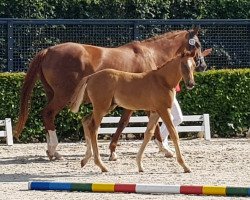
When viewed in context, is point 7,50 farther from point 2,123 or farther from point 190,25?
point 190,25

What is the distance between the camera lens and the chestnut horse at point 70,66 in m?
15.6

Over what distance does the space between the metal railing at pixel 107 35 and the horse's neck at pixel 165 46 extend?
3172mm

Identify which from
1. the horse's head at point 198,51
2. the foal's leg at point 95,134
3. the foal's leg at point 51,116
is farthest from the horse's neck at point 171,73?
the foal's leg at point 51,116

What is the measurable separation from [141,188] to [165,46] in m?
5.77

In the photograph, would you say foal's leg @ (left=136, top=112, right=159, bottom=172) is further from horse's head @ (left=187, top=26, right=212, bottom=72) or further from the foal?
horse's head @ (left=187, top=26, right=212, bottom=72)

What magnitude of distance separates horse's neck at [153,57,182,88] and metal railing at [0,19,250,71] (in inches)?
224

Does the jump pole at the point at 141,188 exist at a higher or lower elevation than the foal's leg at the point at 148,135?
higher

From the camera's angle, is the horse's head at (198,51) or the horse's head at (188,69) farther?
the horse's head at (198,51)

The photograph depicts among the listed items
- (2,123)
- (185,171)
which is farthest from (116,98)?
(2,123)

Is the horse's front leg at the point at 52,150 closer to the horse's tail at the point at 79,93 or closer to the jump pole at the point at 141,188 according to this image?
the horse's tail at the point at 79,93

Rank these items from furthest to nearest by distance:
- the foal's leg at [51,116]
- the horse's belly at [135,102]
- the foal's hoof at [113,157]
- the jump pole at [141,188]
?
the foal's leg at [51,116], the foal's hoof at [113,157], the horse's belly at [135,102], the jump pole at [141,188]

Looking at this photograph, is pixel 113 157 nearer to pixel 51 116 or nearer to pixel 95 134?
pixel 51 116

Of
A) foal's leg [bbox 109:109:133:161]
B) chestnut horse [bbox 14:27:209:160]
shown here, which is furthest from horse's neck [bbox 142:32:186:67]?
foal's leg [bbox 109:109:133:161]

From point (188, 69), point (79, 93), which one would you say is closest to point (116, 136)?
point (79, 93)
